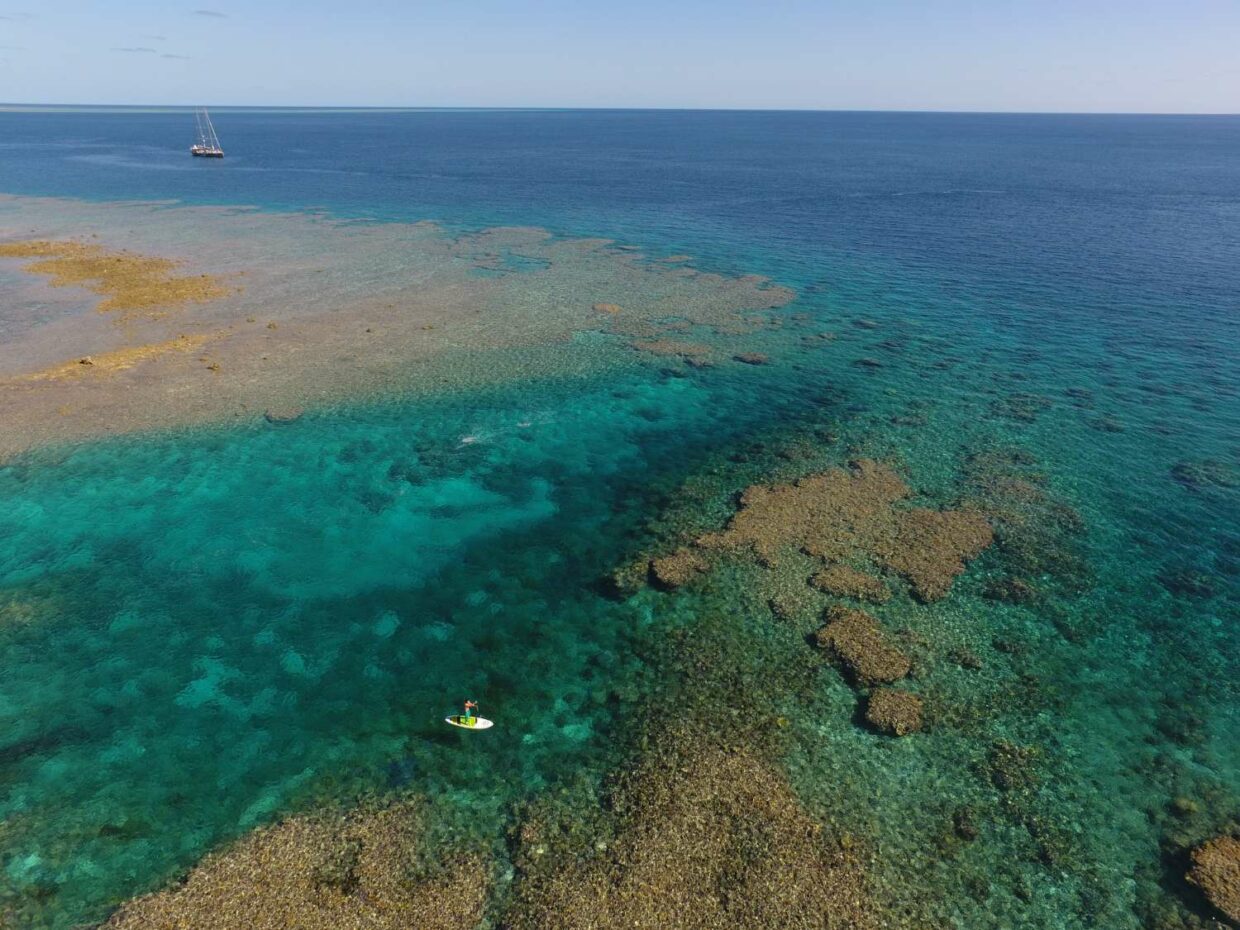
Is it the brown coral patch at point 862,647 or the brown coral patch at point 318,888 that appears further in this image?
the brown coral patch at point 862,647

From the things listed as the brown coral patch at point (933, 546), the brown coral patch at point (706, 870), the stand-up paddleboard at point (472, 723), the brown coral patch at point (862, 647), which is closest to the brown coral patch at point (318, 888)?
the brown coral patch at point (706, 870)

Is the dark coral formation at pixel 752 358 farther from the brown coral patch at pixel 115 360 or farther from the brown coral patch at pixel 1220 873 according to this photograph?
the brown coral patch at pixel 115 360

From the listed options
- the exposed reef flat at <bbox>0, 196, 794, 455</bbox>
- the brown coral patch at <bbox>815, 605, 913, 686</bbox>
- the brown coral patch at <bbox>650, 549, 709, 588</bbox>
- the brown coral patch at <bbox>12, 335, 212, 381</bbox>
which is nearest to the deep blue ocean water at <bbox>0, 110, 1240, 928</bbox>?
the brown coral patch at <bbox>650, 549, 709, 588</bbox>

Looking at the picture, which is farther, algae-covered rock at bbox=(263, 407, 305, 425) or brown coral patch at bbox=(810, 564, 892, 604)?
algae-covered rock at bbox=(263, 407, 305, 425)

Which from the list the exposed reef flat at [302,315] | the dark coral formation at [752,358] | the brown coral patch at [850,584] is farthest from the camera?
the dark coral formation at [752,358]

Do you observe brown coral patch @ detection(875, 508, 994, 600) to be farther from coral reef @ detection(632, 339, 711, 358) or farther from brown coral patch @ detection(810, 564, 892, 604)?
coral reef @ detection(632, 339, 711, 358)

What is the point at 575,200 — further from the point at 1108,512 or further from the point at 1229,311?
the point at 1108,512
